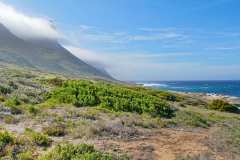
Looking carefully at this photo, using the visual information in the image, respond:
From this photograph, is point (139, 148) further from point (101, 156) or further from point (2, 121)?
point (2, 121)

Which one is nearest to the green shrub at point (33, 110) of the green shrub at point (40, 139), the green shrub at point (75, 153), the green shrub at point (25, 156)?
the green shrub at point (40, 139)

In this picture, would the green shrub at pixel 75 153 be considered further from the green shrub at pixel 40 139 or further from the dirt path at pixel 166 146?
the dirt path at pixel 166 146

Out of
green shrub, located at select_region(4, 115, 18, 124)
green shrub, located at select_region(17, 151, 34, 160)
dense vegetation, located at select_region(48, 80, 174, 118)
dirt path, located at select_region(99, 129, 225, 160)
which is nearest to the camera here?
green shrub, located at select_region(17, 151, 34, 160)

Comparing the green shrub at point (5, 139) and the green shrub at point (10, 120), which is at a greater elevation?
the green shrub at point (10, 120)

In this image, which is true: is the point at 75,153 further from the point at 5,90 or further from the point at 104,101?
the point at 5,90

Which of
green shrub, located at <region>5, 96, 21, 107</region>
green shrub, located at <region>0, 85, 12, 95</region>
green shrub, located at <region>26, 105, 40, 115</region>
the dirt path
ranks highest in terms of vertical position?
green shrub, located at <region>0, 85, 12, 95</region>

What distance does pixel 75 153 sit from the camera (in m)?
15.7

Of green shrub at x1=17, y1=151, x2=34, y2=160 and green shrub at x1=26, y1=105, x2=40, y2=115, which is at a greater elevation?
green shrub at x1=26, y1=105, x2=40, y2=115

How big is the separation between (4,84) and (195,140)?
16.7 m

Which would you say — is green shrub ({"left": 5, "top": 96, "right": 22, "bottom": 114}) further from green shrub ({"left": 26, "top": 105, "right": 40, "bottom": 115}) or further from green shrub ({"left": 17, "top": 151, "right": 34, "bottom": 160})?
green shrub ({"left": 17, "top": 151, "right": 34, "bottom": 160})

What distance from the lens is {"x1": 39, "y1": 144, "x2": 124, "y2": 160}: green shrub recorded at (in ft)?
49.9

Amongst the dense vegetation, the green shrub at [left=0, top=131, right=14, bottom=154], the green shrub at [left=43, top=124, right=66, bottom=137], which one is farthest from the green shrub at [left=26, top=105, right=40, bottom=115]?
the green shrub at [left=0, top=131, right=14, bottom=154]

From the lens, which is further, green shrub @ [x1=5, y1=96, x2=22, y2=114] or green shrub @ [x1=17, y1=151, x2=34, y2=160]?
green shrub @ [x1=5, y1=96, x2=22, y2=114]

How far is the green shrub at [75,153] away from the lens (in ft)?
49.9
